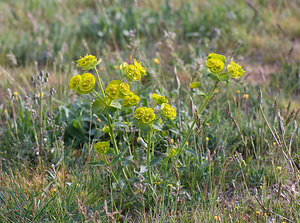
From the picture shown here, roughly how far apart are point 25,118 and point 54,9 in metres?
2.96

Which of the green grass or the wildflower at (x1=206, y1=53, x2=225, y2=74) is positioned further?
the green grass

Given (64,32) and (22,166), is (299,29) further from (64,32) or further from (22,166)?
(22,166)

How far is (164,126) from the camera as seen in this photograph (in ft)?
8.38

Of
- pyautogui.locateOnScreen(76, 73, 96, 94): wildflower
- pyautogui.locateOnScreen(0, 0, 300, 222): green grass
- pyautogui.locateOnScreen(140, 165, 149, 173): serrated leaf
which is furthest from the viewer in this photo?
pyautogui.locateOnScreen(0, 0, 300, 222): green grass

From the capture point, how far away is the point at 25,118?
2719mm

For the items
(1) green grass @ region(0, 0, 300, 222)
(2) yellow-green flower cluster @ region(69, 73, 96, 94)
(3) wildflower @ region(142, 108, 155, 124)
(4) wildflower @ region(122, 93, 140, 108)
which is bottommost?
(1) green grass @ region(0, 0, 300, 222)

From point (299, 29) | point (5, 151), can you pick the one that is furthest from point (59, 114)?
point (299, 29)

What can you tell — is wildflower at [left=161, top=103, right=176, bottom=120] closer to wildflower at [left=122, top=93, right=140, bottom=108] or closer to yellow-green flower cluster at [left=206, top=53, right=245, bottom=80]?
wildflower at [left=122, top=93, right=140, bottom=108]

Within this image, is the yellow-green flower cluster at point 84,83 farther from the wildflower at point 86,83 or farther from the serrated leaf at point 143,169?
the serrated leaf at point 143,169

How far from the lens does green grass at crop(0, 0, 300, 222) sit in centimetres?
183

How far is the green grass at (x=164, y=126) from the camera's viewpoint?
1.83m

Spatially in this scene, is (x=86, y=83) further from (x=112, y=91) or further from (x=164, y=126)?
(x=164, y=126)

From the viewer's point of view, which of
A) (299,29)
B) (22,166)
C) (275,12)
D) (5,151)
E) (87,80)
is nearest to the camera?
(87,80)

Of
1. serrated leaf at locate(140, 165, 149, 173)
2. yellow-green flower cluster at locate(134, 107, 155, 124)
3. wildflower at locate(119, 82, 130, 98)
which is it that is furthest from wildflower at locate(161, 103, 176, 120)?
serrated leaf at locate(140, 165, 149, 173)
